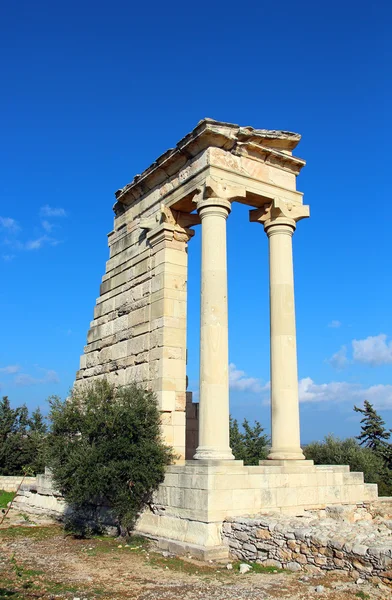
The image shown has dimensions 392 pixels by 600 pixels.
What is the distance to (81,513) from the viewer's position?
14.8 metres

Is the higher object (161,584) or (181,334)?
(181,334)

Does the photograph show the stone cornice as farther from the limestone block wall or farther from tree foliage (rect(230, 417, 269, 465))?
tree foliage (rect(230, 417, 269, 465))

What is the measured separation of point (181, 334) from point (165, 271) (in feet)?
5.49

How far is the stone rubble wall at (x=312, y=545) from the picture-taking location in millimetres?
8625

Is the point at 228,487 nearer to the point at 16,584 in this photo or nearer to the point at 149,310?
the point at 16,584

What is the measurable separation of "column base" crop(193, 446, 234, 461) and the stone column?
1816 mm

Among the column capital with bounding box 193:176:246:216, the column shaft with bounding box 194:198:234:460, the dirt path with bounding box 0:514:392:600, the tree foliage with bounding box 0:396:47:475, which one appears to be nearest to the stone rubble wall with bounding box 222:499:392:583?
the dirt path with bounding box 0:514:392:600


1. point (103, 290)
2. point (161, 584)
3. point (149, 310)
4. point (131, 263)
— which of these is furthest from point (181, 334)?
point (161, 584)

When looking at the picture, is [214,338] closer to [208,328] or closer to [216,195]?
[208,328]

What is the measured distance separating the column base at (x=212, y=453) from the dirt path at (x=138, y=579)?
2087 mm

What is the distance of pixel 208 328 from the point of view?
42.7ft

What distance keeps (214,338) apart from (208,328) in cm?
26

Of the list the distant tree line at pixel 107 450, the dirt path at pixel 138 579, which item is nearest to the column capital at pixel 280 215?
the distant tree line at pixel 107 450

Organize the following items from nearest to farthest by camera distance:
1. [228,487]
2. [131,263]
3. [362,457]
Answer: [228,487] → [131,263] → [362,457]
